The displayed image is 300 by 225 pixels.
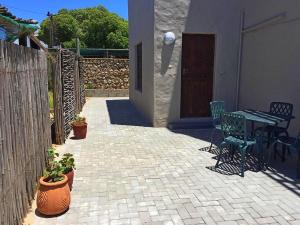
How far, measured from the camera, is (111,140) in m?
7.18

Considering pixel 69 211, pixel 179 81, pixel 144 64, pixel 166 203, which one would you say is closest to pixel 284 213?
pixel 166 203

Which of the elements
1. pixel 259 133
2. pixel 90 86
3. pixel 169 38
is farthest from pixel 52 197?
pixel 90 86

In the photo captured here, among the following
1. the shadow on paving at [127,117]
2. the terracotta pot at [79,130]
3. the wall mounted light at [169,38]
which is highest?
the wall mounted light at [169,38]

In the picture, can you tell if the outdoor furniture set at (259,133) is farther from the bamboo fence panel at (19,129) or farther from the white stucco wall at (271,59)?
the bamboo fence panel at (19,129)

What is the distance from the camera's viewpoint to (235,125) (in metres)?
4.98

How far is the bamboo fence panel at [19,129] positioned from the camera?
9.67 feet

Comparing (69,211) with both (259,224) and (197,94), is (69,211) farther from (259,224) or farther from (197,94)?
(197,94)

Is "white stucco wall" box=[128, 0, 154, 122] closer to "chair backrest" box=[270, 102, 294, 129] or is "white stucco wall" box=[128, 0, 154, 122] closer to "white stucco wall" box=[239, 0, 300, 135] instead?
"white stucco wall" box=[239, 0, 300, 135]

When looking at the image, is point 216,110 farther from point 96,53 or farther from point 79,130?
point 96,53

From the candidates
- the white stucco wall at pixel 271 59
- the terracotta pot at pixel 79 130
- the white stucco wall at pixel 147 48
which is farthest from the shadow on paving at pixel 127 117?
the white stucco wall at pixel 271 59

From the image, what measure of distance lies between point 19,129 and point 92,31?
27467 mm

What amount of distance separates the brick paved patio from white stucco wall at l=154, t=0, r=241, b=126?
6.41 ft

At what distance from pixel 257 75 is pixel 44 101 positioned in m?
5.51

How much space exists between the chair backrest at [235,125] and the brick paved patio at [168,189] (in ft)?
2.12
